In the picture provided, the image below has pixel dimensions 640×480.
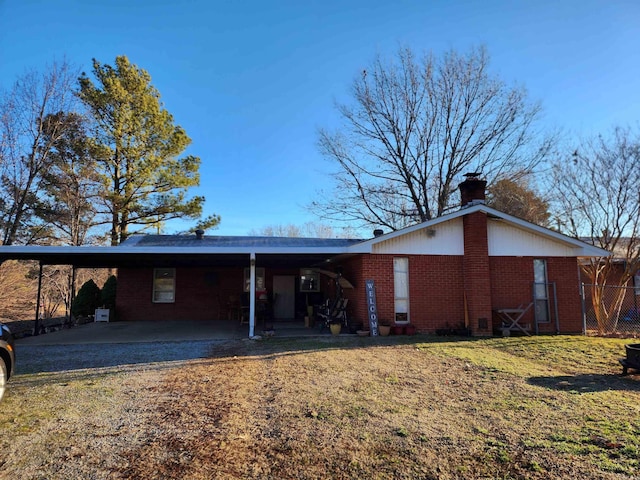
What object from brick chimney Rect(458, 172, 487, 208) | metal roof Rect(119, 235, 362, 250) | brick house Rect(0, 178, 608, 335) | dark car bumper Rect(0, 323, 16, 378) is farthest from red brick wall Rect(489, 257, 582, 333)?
dark car bumper Rect(0, 323, 16, 378)

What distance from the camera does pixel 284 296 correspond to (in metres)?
15.5

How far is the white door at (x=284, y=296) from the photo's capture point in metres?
15.4

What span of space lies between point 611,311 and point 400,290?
7.14 meters

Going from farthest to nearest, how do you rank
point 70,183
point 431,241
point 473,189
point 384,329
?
point 70,183
point 473,189
point 431,241
point 384,329

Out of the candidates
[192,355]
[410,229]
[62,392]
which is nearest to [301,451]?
[62,392]

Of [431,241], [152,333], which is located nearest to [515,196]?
[431,241]

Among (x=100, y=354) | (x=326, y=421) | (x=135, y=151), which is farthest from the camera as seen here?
(x=135, y=151)

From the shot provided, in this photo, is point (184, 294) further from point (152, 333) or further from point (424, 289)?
point (424, 289)

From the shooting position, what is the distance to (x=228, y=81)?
12.6 meters

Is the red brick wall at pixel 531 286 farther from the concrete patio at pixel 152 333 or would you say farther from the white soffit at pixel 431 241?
the concrete patio at pixel 152 333

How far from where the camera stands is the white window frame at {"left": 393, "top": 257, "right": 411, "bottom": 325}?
10.7 m

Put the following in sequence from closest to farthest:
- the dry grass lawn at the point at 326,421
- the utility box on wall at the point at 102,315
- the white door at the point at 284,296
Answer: the dry grass lawn at the point at 326,421 < the utility box on wall at the point at 102,315 < the white door at the point at 284,296

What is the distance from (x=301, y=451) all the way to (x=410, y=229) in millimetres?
8137

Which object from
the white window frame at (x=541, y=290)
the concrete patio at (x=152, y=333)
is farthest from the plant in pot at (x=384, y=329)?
the white window frame at (x=541, y=290)
